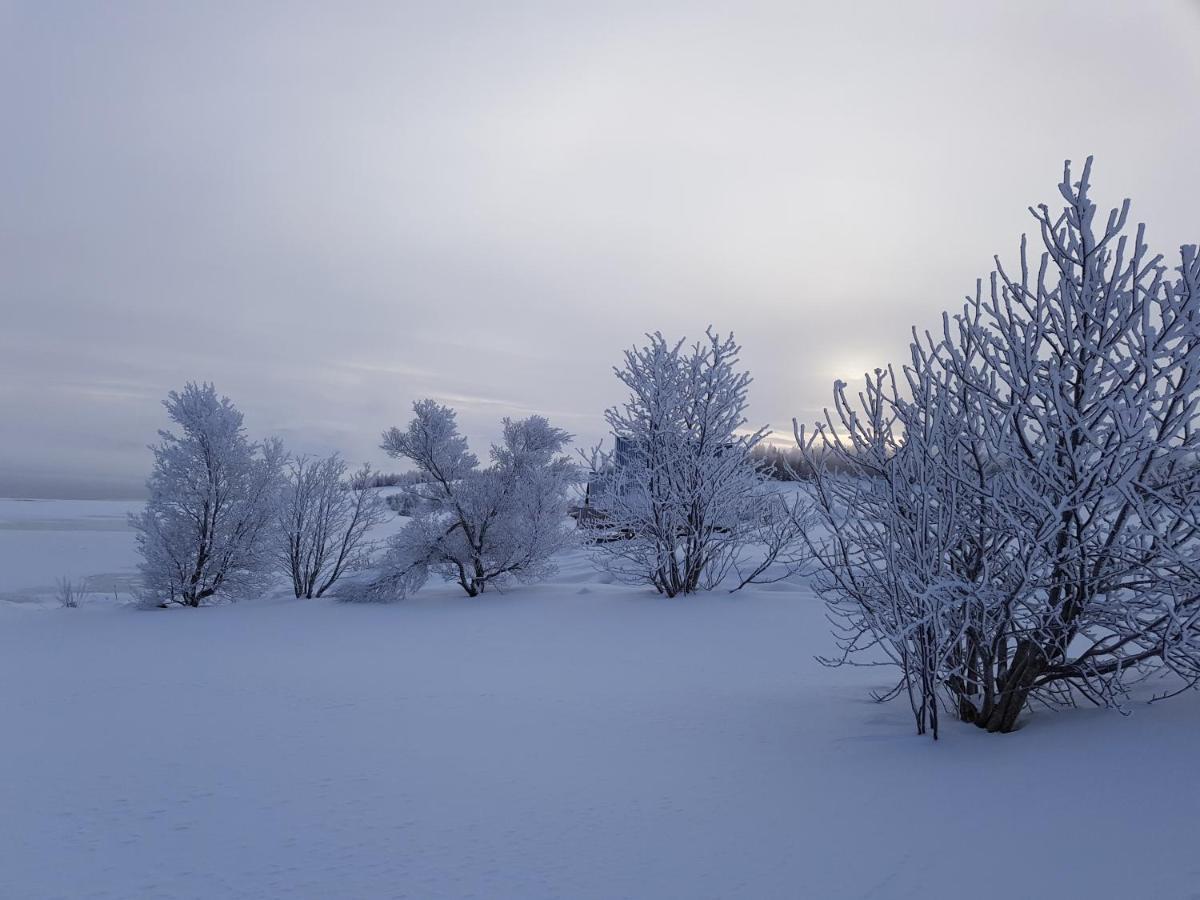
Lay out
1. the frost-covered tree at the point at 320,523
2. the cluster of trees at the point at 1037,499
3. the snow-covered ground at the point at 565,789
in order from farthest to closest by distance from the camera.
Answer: the frost-covered tree at the point at 320,523
the cluster of trees at the point at 1037,499
the snow-covered ground at the point at 565,789

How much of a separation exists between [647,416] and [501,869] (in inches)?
339

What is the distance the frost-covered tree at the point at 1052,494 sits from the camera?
3080 millimetres

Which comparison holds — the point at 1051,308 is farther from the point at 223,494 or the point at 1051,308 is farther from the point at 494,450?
the point at 223,494

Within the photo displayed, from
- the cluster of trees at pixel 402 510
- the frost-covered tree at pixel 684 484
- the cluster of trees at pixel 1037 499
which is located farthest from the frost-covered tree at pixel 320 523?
the cluster of trees at pixel 1037 499

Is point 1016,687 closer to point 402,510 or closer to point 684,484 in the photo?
point 684,484

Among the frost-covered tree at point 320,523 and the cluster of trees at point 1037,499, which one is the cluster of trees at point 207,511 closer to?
the frost-covered tree at point 320,523

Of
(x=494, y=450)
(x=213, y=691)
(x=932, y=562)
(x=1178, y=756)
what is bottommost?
(x=213, y=691)

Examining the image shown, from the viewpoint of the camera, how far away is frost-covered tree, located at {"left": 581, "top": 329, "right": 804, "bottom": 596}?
10.0 m

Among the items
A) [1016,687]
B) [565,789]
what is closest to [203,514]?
[565,789]

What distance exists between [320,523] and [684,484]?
23.1 feet

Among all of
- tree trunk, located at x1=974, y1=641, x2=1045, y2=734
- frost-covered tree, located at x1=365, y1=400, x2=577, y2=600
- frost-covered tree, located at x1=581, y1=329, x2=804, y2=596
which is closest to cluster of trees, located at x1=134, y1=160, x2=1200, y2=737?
tree trunk, located at x1=974, y1=641, x2=1045, y2=734

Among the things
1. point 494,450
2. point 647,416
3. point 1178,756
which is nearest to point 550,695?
point 1178,756

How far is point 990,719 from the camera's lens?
3.65 metres

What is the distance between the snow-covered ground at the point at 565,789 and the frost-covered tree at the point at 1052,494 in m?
0.37
